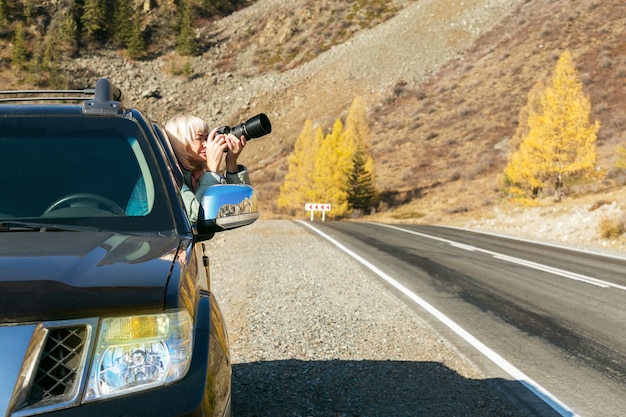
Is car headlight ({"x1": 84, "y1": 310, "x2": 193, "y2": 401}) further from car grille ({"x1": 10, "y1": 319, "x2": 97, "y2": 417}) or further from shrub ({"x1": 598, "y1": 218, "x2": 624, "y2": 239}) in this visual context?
shrub ({"x1": 598, "y1": 218, "x2": 624, "y2": 239})

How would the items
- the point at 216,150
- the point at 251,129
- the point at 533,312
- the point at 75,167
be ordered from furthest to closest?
the point at 533,312 < the point at 251,129 < the point at 216,150 < the point at 75,167

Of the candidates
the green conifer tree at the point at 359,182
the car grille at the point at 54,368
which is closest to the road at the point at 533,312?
the car grille at the point at 54,368

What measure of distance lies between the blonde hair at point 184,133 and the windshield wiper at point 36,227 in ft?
4.45

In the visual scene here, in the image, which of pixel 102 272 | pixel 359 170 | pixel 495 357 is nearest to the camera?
pixel 102 272

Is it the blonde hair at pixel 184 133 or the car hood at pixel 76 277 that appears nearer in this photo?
the car hood at pixel 76 277

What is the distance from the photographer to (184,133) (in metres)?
3.70

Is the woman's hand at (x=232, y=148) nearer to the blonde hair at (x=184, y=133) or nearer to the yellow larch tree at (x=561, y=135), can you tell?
the blonde hair at (x=184, y=133)

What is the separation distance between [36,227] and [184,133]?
1468mm

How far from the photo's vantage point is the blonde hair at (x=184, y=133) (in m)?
3.71

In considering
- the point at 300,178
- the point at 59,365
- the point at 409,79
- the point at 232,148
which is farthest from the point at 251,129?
the point at 409,79

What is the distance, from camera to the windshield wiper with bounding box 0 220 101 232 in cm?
234

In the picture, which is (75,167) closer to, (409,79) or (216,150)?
(216,150)

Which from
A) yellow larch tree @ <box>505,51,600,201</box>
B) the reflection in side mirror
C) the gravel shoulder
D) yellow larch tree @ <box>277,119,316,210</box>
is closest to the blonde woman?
the reflection in side mirror

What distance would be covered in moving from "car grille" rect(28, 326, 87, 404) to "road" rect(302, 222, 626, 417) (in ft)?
11.2
